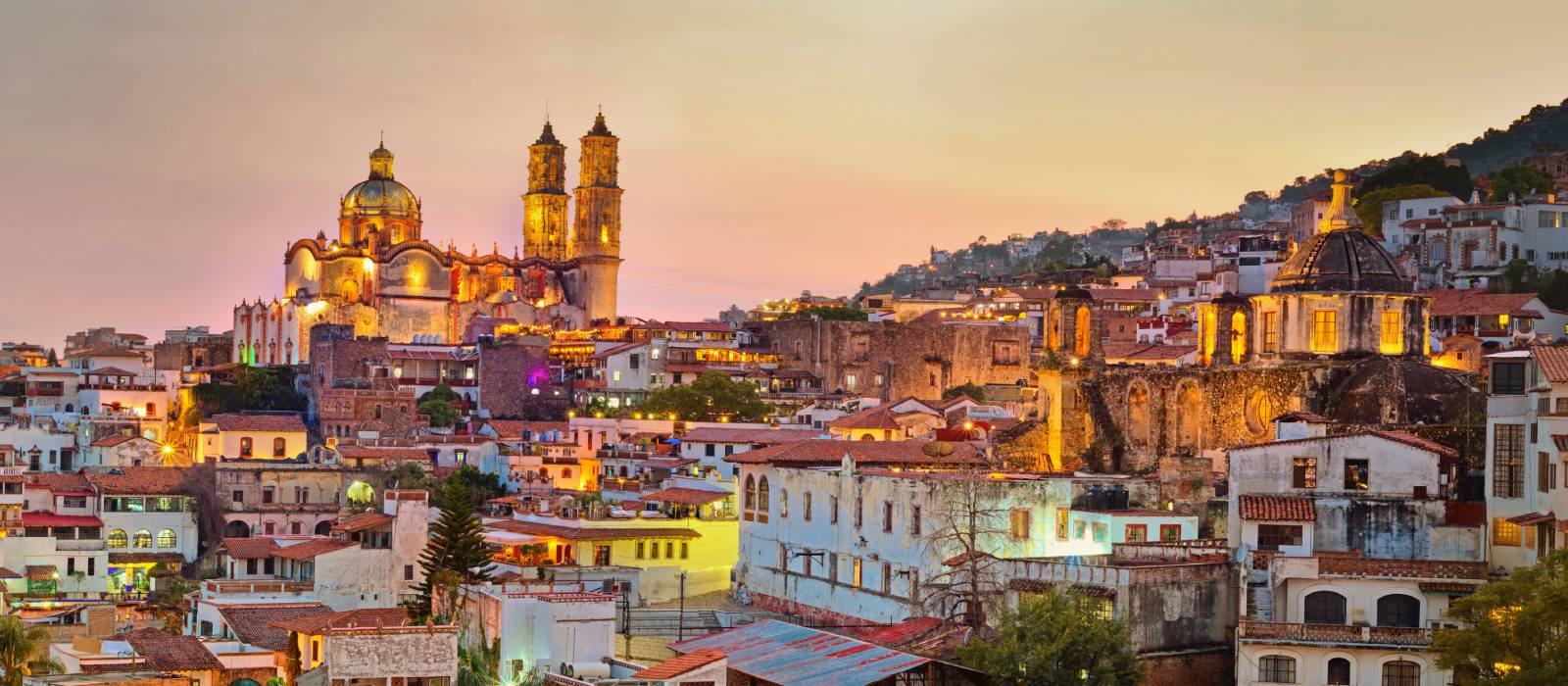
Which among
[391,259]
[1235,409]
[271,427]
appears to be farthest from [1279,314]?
[391,259]

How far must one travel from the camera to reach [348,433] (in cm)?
8538

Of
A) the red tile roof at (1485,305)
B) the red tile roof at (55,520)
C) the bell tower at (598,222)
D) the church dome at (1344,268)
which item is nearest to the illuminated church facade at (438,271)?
the bell tower at (598,222)

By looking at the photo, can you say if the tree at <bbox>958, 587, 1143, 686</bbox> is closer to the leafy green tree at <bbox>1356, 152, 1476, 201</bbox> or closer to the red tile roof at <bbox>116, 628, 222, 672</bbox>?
the red tile roof at <bbox>116, 628, 222, 672</bbox>

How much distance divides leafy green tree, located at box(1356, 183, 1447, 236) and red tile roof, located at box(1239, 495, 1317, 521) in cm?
5170

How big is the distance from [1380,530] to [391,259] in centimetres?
7537

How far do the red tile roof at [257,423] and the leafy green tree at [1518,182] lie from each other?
45.5m

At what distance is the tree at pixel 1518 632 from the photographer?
98.2ft

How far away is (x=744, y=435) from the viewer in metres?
67.9

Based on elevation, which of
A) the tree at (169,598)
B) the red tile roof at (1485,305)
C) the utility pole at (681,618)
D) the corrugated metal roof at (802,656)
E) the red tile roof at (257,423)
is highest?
the red tile roof at (1485,305)

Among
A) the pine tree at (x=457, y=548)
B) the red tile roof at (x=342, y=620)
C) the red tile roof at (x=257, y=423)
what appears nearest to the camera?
the red tile roof at (x=342, y=620)

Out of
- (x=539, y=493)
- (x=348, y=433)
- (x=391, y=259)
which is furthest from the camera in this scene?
(x=391, y=259)

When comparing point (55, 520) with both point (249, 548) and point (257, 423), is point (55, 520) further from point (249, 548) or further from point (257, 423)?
point (257, 423)

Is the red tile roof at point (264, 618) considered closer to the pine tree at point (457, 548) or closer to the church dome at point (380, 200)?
the pine tree at point (457, 548)

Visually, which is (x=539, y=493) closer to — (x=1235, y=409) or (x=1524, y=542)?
(x=1235, y=409)
